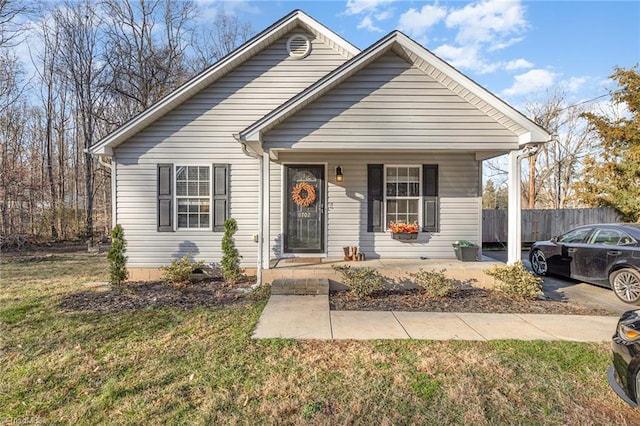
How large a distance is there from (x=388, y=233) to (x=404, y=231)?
389 millimetres

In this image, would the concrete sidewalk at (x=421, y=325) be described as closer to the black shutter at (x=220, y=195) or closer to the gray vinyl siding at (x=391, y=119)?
the black shutter at (x=220, y=195)

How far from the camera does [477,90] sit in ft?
19.4

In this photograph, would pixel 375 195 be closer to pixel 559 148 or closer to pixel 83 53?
pixel 83 53

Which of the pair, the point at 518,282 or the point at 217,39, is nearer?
the point at 518,282

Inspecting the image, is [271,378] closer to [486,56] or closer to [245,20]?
[486,56]

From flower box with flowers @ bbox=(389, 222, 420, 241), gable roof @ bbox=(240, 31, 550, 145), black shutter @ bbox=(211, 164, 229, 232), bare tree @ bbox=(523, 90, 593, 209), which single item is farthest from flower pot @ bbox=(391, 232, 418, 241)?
bare tree @ bbox=(523, 90, 593, 209)

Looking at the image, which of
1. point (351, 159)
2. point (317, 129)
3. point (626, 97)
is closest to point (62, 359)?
point (317, 129)

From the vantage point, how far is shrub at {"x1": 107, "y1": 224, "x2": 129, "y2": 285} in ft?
21.5

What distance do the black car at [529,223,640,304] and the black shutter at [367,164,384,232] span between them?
13.2 feet

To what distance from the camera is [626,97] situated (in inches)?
523

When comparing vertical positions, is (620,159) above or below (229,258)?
above

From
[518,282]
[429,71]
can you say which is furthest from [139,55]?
[518,282]

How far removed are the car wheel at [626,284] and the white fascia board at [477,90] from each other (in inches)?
111

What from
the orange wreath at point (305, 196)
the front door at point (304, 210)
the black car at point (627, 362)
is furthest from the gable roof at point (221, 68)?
the black car at point (627, 362)
